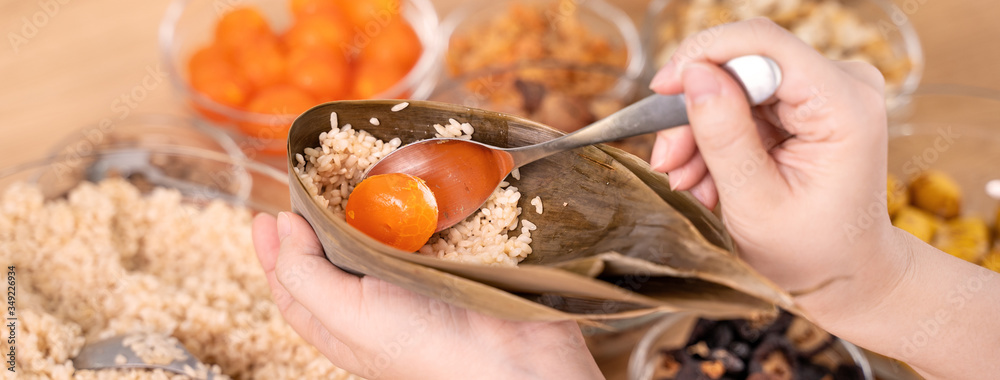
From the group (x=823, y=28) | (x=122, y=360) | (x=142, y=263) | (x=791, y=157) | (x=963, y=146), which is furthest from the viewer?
(x=823, y=28)

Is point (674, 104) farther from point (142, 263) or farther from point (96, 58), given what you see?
point (96, 58)

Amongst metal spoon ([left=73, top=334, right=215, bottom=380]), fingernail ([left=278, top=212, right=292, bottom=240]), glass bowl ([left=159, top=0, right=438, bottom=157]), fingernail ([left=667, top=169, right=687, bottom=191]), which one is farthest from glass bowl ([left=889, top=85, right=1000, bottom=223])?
metal spoon ([left=73, top=334, right=215, bottom=380])

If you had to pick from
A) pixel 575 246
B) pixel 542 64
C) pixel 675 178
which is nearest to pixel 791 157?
pixel 675 178

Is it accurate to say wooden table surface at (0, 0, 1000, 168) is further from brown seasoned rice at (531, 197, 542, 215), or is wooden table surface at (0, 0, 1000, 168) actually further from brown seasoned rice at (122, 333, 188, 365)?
brown seasoned rice at (531, 197, 542, 215)

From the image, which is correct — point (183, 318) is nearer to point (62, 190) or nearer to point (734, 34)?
point (62, 190)

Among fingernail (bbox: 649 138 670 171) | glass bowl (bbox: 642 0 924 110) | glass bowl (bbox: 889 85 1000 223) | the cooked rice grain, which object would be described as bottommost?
glass bowl (bbox: 889 85 1000 223)

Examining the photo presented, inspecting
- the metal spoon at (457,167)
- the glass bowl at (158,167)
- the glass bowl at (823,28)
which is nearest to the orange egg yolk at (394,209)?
the metal spoon at (457,167)

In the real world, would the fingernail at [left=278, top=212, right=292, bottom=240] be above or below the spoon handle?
below
